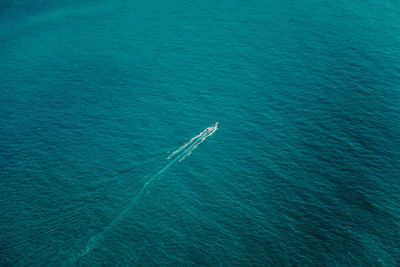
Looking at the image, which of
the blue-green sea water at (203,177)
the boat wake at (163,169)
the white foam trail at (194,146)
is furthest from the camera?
the white foam trail at (194,146)

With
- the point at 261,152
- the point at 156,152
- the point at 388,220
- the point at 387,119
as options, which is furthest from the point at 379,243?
the point at 156,152

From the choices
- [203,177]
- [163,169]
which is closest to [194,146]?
[203,177]

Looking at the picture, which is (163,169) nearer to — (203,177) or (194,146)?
(203,177)

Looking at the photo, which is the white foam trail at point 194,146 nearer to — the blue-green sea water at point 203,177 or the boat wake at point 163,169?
the boat wake at point 163,169

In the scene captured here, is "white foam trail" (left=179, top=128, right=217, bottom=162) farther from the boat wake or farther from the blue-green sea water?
the blue-green sea water

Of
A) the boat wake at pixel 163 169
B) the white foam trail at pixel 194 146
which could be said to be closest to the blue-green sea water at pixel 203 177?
the boat wake at pixel 163 169

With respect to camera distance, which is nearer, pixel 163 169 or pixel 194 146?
pixel 163 169

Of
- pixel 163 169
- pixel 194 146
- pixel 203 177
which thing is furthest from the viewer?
pixel 194 146

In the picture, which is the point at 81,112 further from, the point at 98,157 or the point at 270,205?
the point at 270,205
